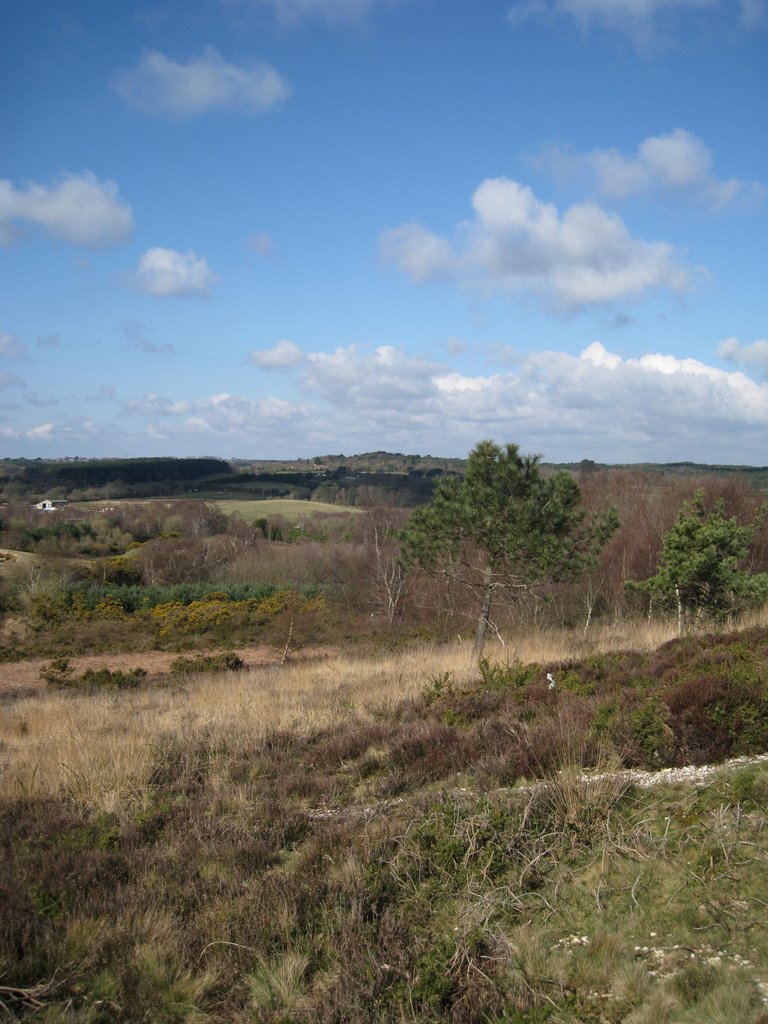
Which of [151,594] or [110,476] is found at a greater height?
[110,476]

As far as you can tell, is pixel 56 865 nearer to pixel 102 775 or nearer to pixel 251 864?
pixel 251 864

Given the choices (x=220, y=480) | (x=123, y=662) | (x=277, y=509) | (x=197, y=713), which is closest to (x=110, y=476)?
(x=220, y=480)

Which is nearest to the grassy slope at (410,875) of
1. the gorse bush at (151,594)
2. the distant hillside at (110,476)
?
the gorse bush at (151,594)

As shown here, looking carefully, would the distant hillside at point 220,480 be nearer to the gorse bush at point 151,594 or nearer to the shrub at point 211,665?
the gorse bush at point 151,594

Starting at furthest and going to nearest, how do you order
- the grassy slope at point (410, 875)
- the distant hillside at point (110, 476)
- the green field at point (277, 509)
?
the distant hillside at point (110, 476) → the green field at point (277, 509) → the grassy slope at point (410, 875)

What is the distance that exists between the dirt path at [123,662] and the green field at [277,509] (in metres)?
45.8

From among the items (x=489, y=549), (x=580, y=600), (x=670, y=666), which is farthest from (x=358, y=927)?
(x=580, y=600)

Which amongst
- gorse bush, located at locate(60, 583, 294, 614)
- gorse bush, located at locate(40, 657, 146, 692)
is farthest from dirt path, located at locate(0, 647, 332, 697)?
gorse bush, located at locate(60, 583, 294, 614)

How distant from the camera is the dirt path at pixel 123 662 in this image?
22.6 metres

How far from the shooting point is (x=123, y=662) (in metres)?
26.2

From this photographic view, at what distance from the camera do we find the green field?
78.4 meters

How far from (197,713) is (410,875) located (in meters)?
7.56

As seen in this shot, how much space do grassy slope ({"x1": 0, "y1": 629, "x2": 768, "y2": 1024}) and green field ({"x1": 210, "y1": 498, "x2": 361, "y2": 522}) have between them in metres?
68.5

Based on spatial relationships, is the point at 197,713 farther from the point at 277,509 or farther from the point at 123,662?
the point at 277,509
